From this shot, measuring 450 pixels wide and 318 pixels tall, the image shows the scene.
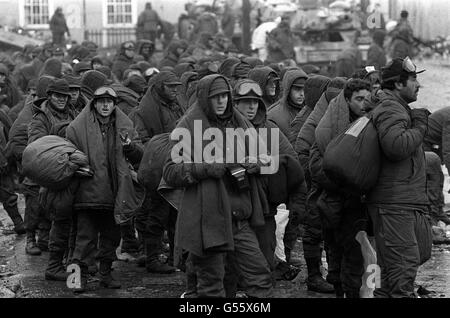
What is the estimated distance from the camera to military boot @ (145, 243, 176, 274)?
40.6 feet

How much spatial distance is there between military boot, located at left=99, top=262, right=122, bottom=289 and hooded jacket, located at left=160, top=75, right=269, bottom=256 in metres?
2.44

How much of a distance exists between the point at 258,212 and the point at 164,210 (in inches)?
116

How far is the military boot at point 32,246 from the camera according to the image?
13.6 metres

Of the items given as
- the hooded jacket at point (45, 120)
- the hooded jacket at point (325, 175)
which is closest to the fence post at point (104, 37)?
the hooded jacket at point (45, 120)

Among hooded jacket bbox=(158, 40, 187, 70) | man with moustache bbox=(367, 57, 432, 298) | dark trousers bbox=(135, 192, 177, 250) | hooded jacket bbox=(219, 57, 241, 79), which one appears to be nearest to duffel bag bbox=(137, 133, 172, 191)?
dark trousers bbox=(135, 192, 177, 250)

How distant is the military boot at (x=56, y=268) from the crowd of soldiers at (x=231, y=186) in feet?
0.04

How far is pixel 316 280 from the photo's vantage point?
11250 mm

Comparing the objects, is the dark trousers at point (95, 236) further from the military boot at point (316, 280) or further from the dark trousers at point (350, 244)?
the dark trousers at point (350, 244)

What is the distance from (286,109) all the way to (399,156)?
321cm

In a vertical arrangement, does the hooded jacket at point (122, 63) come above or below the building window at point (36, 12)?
above

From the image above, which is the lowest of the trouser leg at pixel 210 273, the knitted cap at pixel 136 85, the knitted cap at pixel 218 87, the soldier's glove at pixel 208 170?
the trouser leg at pixel 210 273

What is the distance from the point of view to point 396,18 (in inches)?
1494
